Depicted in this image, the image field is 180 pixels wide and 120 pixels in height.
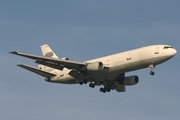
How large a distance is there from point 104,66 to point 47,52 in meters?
15.7

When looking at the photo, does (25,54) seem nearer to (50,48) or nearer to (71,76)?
(71,76)

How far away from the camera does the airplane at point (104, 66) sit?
73000mm

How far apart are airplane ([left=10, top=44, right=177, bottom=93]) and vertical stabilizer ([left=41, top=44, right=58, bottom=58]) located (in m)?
3.91

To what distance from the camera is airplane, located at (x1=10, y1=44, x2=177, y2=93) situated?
7300 cm

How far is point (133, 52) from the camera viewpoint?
243 ft

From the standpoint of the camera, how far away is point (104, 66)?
74562 mm

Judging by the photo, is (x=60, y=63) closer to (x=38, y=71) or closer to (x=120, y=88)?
(x=38, y=71)

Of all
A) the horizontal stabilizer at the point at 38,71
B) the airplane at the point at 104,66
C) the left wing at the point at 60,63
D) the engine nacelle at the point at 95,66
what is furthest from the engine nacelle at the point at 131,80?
the horizontal stabilizer at the point at 38,71

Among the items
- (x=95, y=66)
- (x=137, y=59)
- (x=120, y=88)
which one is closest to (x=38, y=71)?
(x=95, y=66)

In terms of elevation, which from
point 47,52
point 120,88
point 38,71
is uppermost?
point 47,52

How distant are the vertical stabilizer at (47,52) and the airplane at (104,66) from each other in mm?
3906

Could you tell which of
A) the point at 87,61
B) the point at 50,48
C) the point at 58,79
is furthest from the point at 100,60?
the point at 50,48

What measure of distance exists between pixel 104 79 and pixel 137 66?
8954mm

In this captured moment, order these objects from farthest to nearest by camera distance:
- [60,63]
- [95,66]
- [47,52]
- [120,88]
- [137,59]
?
[47,52] < [120,88] < [60,63] < [95,66] < [137,59]
